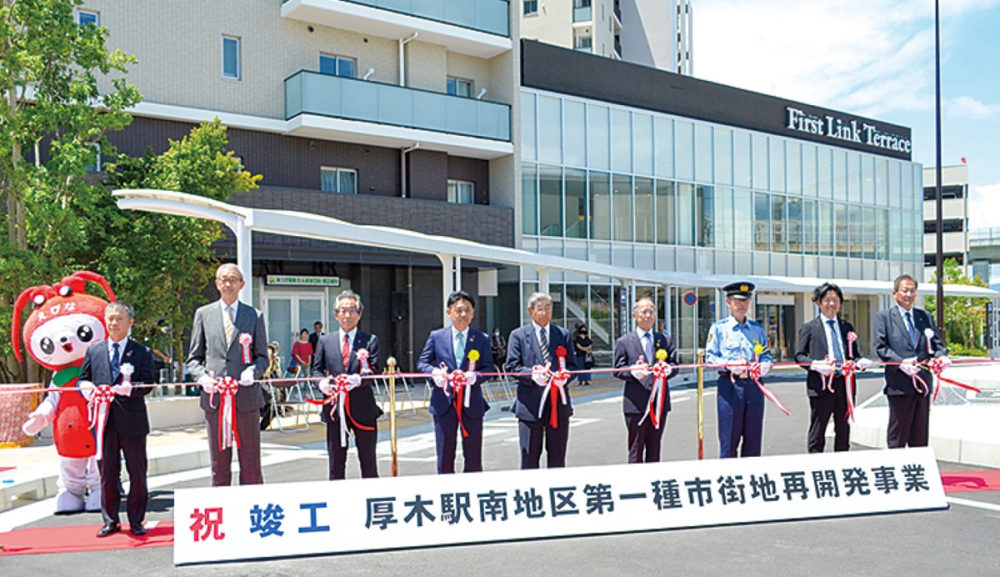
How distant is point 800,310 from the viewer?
108ft

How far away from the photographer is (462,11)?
22984mm

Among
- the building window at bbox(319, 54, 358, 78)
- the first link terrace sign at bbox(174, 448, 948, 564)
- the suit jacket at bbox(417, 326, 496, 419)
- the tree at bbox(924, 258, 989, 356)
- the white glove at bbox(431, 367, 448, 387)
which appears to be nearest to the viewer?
the first link terrace sign at bbox(174, 448, 948, 564)

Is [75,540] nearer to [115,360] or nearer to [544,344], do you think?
[115,360]

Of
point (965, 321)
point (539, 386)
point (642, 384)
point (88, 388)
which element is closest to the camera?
point (88, 388)

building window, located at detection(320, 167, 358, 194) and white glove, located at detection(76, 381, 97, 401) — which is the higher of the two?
building window, located at detection(320, 167, 358, 194)

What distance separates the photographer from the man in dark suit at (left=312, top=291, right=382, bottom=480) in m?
7.01

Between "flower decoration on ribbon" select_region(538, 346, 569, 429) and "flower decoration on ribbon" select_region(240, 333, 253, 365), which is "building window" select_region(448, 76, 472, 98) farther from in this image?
"flower decoration on ribbon" select_region(240, 333, 253, 365)

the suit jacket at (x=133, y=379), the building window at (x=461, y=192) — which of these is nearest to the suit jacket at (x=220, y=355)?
the suit jacket at (x=133, y=379)

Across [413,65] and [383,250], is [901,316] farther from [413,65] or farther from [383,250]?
[413,65]

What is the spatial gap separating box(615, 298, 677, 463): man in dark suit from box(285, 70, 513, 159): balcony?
548 inches

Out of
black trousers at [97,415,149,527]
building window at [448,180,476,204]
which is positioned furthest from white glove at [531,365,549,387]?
building window at [448,180,476,204]

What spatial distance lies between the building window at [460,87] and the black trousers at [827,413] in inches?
701

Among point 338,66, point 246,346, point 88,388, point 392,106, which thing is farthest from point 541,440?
point 338,66

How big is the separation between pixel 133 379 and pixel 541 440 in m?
3.33
